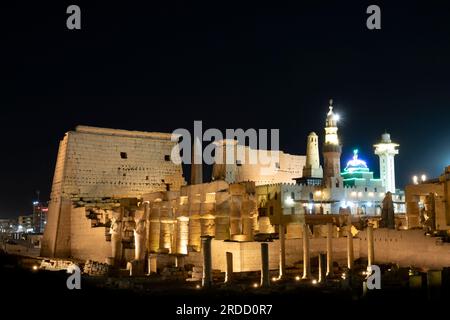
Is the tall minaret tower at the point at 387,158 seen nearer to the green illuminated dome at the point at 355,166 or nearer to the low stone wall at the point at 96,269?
the green illuminated dome at the point at 355,166

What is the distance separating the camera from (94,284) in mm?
27688

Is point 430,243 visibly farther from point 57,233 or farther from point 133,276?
point 57,233

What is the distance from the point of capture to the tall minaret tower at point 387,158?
58969 millimetres

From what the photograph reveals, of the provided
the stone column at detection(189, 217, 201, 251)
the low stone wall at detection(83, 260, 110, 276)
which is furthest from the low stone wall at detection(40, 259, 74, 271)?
the stone column at detection(189, 217, 201, 251)

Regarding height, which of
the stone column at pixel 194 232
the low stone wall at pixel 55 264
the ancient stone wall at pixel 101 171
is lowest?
the low stone wall at pixel 55 264

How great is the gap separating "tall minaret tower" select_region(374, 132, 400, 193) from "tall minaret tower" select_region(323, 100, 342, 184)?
9.52 meters

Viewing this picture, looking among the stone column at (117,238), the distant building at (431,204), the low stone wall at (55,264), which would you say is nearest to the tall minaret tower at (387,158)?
the distant building at (431,204)

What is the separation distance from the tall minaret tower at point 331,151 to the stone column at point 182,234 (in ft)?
53.8

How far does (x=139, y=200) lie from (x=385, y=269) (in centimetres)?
2042

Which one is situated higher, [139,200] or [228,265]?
[139,200]
